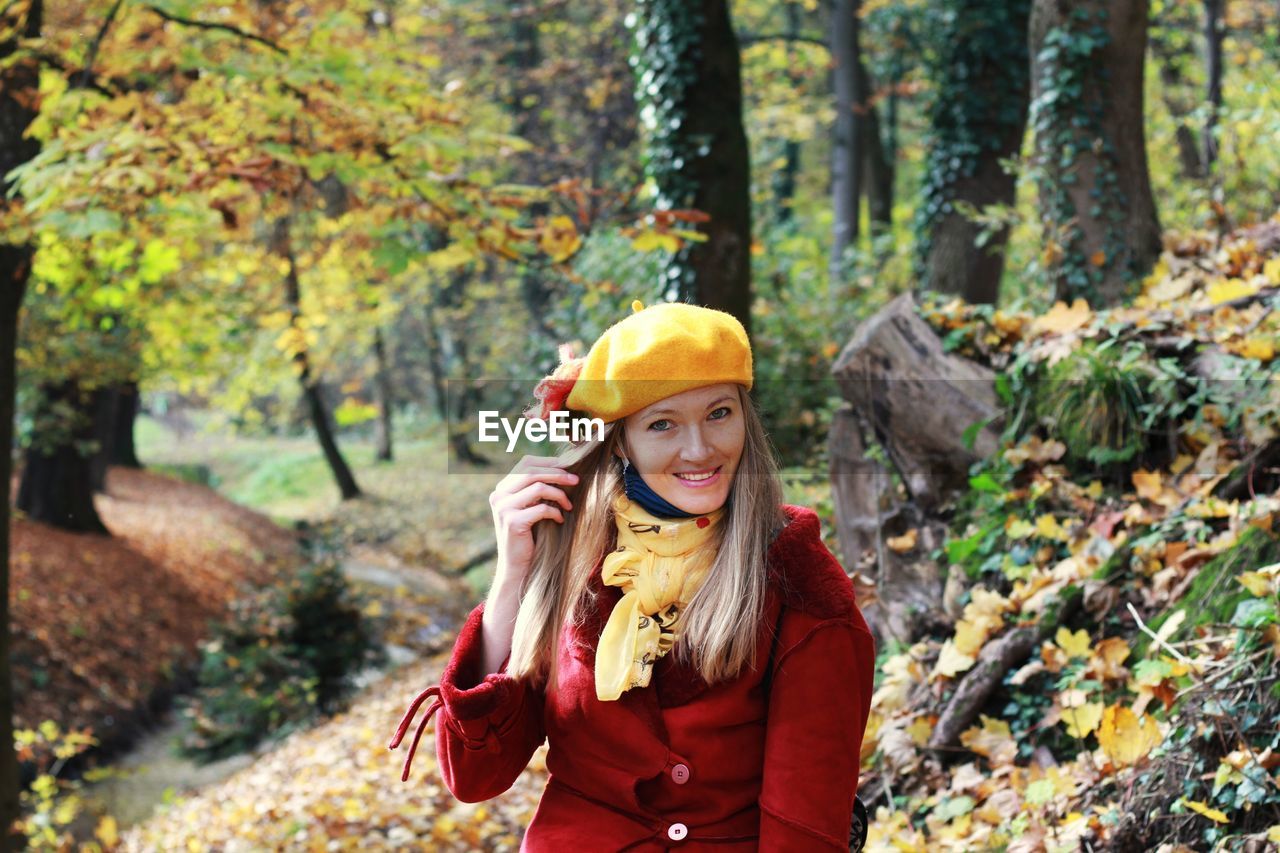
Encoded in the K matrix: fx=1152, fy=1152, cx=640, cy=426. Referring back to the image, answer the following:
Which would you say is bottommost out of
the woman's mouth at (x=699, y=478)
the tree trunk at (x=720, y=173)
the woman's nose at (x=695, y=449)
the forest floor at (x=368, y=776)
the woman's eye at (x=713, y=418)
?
the forest floor at (x=368, y=776)

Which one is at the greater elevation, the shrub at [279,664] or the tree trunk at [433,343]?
the tree trunk at [433,343]

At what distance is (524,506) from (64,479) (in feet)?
43.7

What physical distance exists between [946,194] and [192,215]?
18.3 feet

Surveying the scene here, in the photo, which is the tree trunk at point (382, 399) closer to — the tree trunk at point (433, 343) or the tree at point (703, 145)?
the tree trunk at point (433, 343)

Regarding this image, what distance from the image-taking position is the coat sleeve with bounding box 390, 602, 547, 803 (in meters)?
2.19

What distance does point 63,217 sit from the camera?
4.52 m

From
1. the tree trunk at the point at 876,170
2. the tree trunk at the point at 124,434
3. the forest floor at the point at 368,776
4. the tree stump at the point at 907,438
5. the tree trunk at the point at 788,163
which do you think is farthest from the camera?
the tree trunk at the point at 124,434

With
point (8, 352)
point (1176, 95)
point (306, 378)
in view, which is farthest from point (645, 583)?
point (306, 378)

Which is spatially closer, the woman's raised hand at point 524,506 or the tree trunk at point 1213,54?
the woman's raised hand at point 524,506

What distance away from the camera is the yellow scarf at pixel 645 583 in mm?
2127

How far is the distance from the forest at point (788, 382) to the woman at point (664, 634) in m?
0.33

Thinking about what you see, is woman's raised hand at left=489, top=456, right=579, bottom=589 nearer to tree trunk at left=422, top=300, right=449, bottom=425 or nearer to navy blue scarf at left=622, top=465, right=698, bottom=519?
navy blue scarf at left=622, top=465, right=698, bottom=519

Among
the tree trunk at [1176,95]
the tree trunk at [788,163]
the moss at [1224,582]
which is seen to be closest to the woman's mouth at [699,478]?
the moss at [1224,582]

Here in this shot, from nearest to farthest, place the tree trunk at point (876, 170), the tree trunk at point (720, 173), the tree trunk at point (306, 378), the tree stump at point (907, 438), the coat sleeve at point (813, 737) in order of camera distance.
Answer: the coat sleeve at point (813, 737)
the tree stump at point (907, 438)
the tree trunk at point (720, 173)
the tree trunk at point (306, 378)
the tree trunk at point (876, 170)
